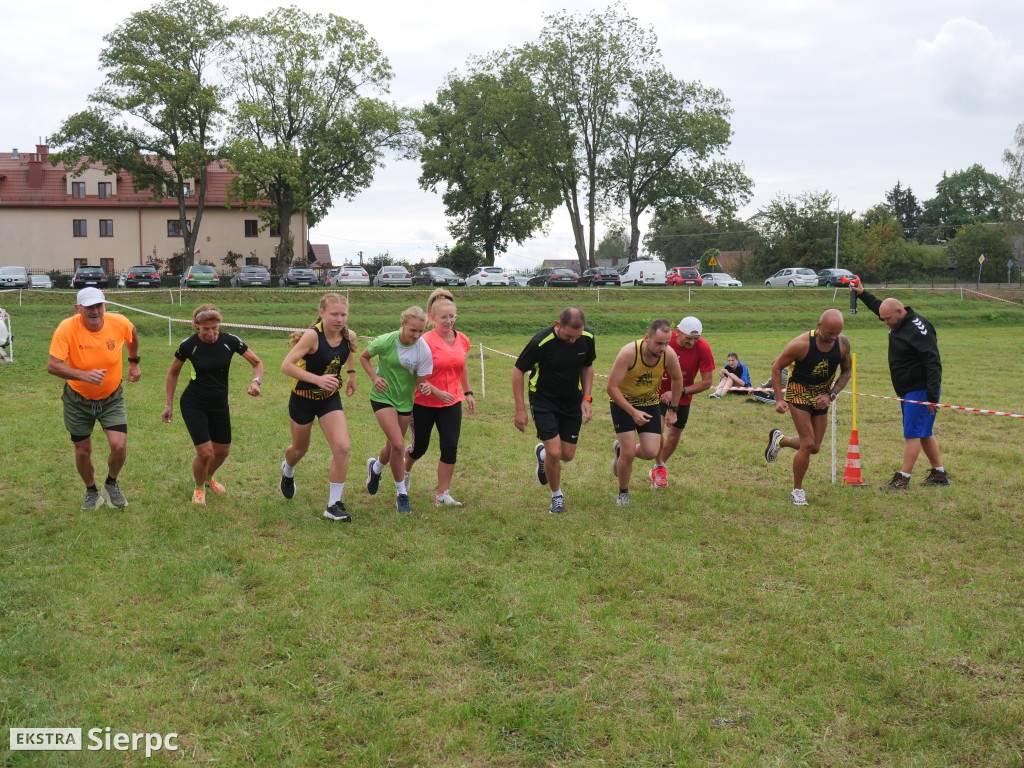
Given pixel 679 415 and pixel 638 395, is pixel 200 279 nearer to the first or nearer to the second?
pixel 679 415

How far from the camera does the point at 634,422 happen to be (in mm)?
8094

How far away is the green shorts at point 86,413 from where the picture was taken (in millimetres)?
7516

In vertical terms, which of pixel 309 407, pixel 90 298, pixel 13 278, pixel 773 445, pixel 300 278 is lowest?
pixel 773 445

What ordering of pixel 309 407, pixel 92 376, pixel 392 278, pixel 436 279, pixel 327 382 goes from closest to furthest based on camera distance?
pixel 92 376 < pixel 327 382 < pixel 309 407 < pixel 392 278 < pixel 436 279

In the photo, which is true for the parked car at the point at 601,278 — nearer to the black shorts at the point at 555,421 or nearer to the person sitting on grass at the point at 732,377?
the person sitting on grass at the point at 732,377

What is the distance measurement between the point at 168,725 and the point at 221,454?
4276 mm

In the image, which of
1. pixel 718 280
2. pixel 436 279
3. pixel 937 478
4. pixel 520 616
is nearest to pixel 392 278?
pixel 436 279

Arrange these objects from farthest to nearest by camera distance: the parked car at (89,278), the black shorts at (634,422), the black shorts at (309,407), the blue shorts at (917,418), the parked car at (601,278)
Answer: the parked car at (601,278), the parked car at (89,278), the blue shorts at (917,418), the black shorts at (634,422), the black shorts at (309,407)

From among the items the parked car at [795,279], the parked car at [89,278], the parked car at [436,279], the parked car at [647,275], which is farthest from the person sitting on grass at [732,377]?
the parked car at [795,279]

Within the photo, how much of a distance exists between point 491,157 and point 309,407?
58389 mm

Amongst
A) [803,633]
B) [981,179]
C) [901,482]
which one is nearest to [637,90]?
[901,482]

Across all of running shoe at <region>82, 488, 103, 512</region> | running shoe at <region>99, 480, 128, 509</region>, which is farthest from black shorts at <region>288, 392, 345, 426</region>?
running shoe at <region>82, 488, 103, 512</region>

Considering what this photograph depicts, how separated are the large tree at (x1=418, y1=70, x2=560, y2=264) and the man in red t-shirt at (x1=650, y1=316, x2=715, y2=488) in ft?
165

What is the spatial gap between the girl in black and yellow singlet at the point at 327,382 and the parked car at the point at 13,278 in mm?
42502
